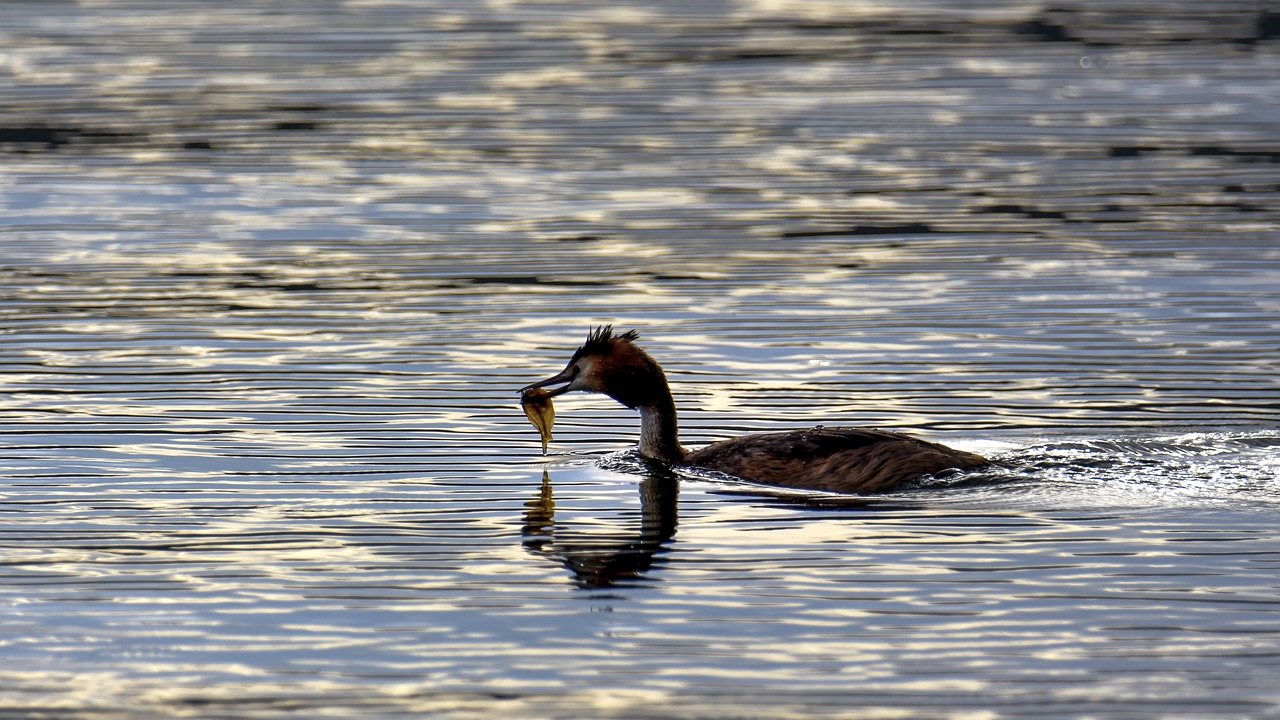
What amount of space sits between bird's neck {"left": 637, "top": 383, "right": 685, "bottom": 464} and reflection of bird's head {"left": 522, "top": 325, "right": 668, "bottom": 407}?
→ 0.09 m

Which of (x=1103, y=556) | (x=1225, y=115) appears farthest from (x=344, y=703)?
(x=1225, y=115)

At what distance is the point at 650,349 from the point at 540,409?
3010 millimetres

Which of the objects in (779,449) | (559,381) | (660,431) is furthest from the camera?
(559,381)

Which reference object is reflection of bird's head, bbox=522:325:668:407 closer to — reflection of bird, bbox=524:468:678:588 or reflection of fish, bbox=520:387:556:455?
reflection of fish, bbox=520:387:556:455

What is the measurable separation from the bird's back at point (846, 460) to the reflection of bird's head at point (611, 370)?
1.12 metres

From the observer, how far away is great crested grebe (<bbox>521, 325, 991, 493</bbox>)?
13039 mm

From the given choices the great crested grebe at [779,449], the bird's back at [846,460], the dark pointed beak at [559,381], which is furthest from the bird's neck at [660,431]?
the bird's back at [846,460]

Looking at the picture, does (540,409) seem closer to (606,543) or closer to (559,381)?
(559,381)

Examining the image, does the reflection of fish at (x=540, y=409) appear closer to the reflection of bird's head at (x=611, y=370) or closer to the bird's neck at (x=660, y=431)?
the reflection of bird's head at (x=611, y=370)

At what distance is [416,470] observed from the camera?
13711 mm

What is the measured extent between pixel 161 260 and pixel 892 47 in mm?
16302

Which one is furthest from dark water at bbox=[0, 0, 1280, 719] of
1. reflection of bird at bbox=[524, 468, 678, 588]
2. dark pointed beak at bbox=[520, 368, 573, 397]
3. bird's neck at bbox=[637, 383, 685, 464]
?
dark pointed beak at bbox=[520, 368, 573, 397]

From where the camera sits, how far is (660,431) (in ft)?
46.6

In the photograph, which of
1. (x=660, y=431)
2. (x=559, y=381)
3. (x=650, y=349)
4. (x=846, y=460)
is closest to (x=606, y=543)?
(x=846, y=460)
